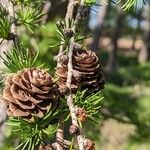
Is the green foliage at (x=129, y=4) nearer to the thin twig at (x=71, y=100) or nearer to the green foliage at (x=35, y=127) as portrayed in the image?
the thin twig at (x=71, y=100)

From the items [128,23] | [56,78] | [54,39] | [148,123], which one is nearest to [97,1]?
[54,39]

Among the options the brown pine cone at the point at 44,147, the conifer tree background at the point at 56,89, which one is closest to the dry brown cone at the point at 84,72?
the conifer tree background at the point at 56,89

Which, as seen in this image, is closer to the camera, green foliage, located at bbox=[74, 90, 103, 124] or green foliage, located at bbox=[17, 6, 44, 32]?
green foliage, located at bbox=[74, 90, 103, 124]

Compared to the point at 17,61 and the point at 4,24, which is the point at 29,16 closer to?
the point at 4,24

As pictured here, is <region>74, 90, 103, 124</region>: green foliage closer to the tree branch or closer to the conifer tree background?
the conifer tree background

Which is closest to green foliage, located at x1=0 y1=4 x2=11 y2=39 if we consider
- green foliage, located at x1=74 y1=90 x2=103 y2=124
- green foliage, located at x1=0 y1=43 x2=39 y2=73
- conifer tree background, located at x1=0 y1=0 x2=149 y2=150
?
conifer tree background, located at x1=0 y1=0 x2=149 y2=150

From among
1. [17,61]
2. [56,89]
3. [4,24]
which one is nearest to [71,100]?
[56,89]

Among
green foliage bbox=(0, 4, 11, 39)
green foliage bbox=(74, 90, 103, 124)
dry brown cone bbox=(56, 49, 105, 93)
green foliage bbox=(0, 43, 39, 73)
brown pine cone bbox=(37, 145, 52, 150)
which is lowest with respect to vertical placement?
brown pine cone bbox=(37, 145, 52, 150)

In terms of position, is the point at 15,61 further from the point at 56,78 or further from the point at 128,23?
the point at 128,23
